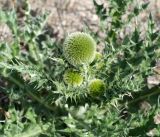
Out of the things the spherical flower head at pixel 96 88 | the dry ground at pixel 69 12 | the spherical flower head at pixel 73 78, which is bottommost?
the spherical flower head at pixel 96 88

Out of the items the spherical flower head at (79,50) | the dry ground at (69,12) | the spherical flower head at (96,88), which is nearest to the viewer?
the spherical flower head at (79,50)

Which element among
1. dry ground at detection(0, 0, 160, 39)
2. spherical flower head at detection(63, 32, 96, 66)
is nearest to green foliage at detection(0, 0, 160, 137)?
spherical flower head at detection(63, 32, 96, 66)

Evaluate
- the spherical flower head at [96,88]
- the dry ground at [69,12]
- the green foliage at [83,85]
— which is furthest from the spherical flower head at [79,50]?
the dry ground at [69,12]

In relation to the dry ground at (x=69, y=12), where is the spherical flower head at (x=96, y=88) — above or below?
below

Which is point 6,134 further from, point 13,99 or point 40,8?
point 40,8

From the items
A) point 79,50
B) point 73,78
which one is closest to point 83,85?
point 73,78

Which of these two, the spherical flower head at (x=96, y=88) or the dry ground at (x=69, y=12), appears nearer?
the spherical flower head at (x=96, y=88)

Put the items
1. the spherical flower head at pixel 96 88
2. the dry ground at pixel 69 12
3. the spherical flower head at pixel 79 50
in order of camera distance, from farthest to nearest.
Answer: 1. the dry ground at pixel 69 12
2. the spherical flower head at pixel 96 88
3. the spherical flower head at pixel 79 50

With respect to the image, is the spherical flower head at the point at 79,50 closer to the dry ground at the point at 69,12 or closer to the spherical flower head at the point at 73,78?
the spherical flower head at the point at 73,78


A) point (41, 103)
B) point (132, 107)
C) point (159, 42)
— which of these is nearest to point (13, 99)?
point (41, 103)
